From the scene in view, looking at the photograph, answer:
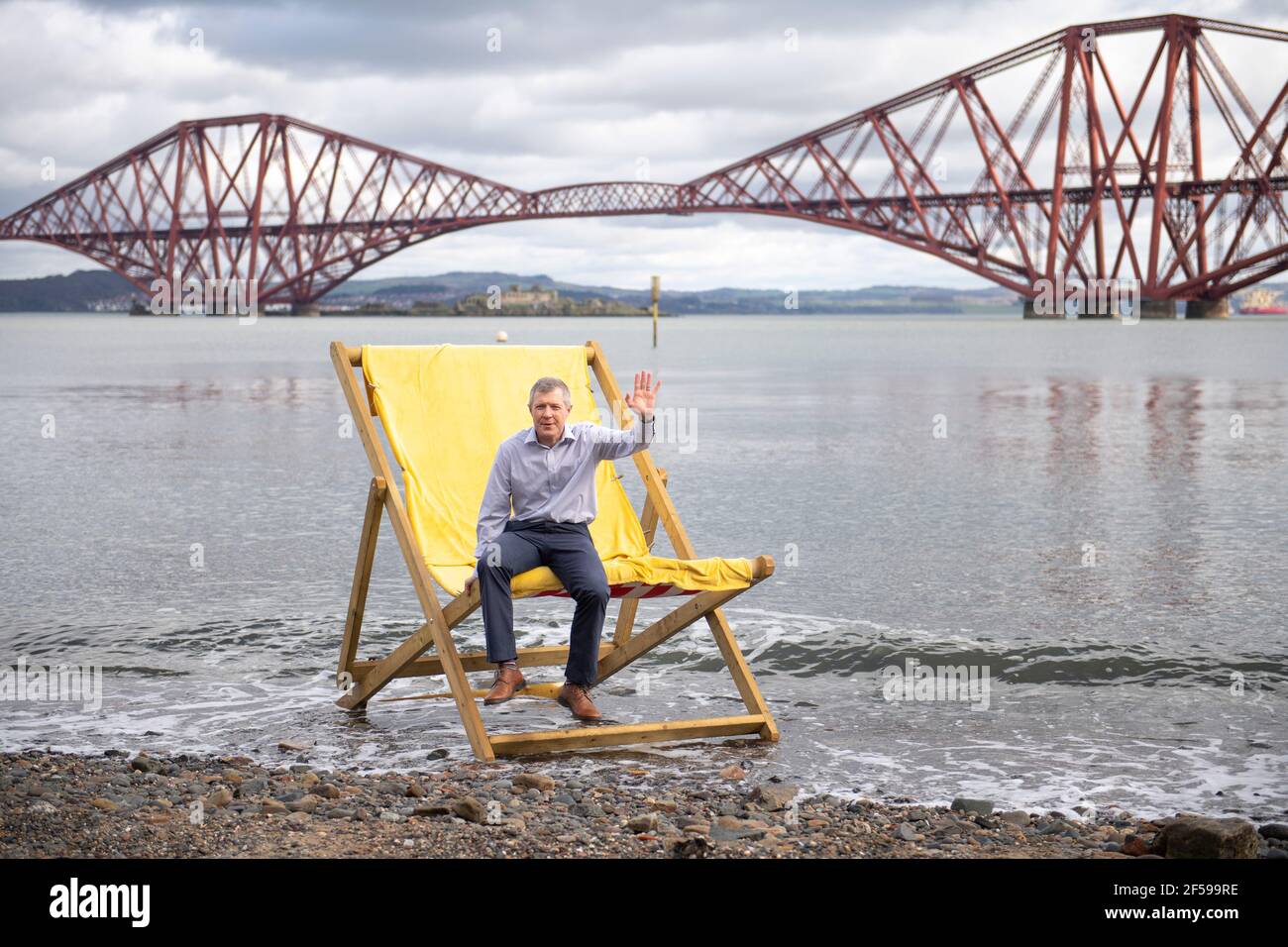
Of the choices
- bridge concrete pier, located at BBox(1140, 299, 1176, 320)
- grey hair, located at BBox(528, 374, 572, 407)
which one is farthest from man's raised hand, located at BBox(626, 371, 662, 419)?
bridge concrete pier, located at BBox(1140, 299, 1176, 320)

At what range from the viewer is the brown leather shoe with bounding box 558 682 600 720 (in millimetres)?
4738

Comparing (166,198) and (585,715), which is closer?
(585,715)

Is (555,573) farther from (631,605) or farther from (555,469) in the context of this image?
(631,605)

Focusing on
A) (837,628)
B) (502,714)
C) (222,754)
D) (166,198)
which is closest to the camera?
(222,754)

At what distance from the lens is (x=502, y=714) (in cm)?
501

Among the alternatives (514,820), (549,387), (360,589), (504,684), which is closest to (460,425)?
(549,387)

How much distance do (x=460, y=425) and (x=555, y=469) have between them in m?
0.53

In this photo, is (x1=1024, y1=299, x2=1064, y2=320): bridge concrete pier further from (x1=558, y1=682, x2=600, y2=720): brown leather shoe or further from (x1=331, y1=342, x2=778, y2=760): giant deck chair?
(x1=558, y1=682, x2=600, y2=720): brown leather shoe

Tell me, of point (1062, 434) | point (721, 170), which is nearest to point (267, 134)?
point (721, 170)

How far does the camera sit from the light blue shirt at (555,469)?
4.67m

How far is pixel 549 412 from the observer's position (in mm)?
4641

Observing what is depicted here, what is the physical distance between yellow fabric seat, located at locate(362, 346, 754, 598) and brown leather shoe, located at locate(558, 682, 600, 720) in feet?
1.11
